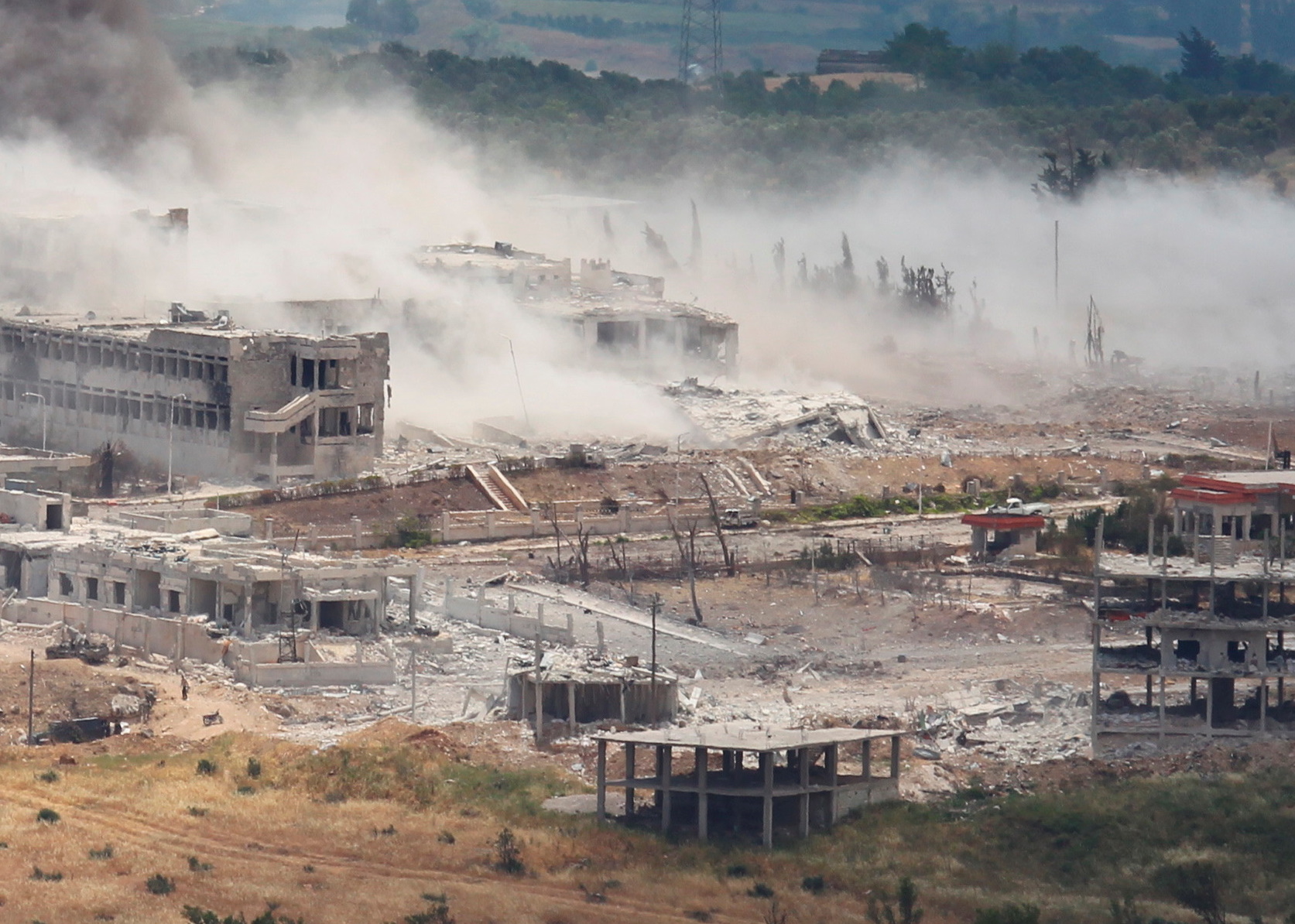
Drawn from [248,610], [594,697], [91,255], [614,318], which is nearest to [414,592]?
[248,610]

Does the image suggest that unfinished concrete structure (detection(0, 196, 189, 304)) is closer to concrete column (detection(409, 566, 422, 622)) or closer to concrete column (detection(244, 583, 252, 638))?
concrete column (detection(409, 566, 422, 622))

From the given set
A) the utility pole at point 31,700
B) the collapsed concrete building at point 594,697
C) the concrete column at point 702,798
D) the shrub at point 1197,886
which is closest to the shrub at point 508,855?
the concrete column at point 702,798

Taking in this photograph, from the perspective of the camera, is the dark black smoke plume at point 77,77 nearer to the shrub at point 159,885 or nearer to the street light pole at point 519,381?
the street light pole at point 519,381

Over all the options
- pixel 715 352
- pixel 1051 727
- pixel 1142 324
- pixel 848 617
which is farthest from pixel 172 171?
pixel 1051 727

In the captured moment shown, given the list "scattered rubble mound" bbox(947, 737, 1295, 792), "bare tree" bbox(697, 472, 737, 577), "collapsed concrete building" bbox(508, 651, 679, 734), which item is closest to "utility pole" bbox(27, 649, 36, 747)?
"collapsed concrete building" bbox(508, 651, 679, 734)

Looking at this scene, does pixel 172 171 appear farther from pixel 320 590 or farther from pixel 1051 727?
pixel 1051 727

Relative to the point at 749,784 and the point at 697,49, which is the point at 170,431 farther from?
the point at 697,49
